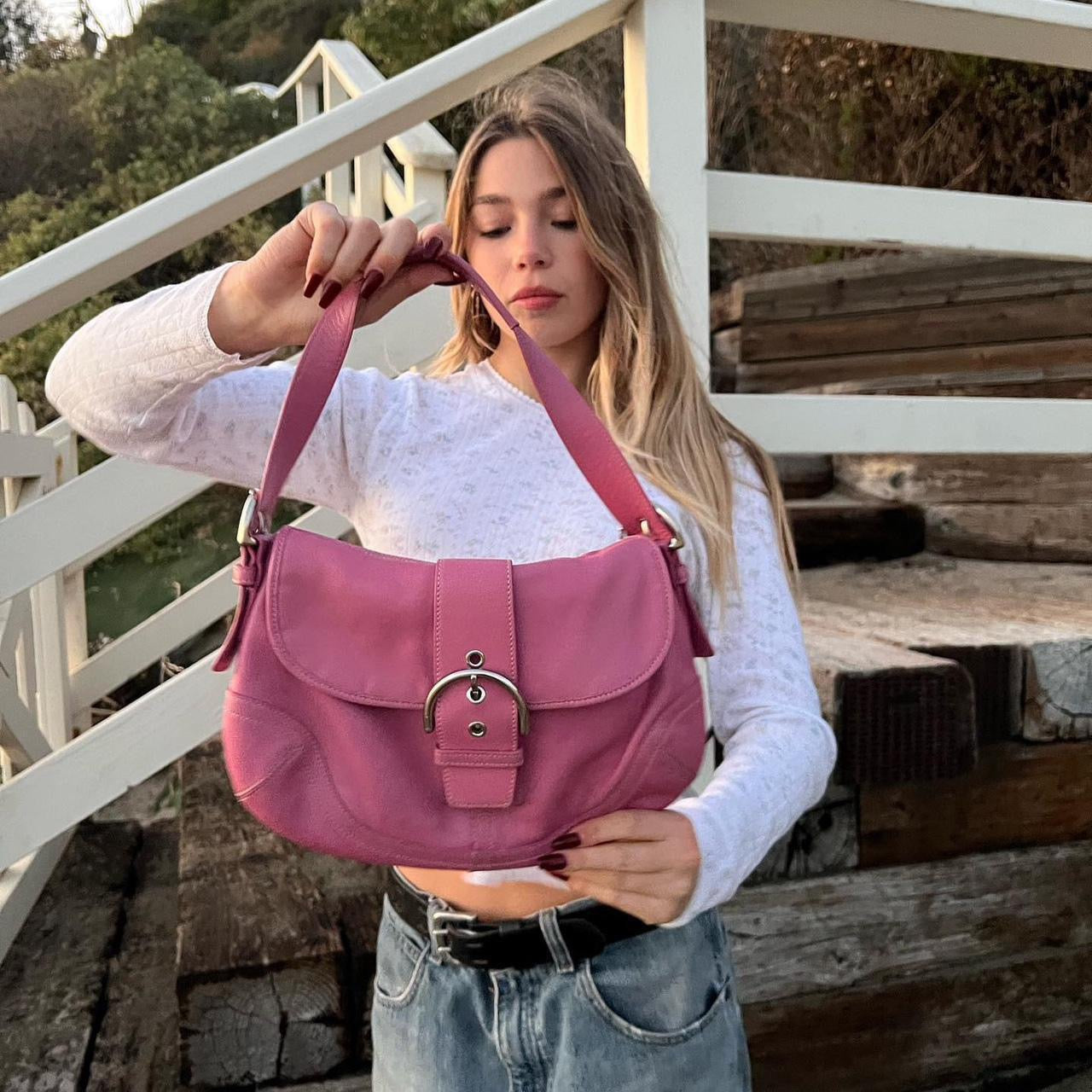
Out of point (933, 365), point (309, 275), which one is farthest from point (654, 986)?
point (933, 365)

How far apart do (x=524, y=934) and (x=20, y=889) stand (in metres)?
1.32

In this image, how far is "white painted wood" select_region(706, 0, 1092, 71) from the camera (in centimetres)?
142

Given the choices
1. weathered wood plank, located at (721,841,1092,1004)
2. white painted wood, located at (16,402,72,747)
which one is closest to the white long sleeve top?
weathered wood plank, located at (721,841,1092,1004)

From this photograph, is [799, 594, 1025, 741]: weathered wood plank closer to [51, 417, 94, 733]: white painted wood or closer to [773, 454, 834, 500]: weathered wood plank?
[773, 454, 834, 500]: weathered wood plank

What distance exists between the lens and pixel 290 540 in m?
0.77

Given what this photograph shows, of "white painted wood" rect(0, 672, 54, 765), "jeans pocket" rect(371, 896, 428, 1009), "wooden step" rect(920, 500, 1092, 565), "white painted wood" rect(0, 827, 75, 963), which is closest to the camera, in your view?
"jeans pocket" rect(371, 896, 428, 1009)

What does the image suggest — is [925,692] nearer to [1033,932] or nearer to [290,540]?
[1033,932]

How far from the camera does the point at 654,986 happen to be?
935 mm

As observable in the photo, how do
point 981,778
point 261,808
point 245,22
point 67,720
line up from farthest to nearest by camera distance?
point 245,22
point 67,720
point 981,778
point 261,808

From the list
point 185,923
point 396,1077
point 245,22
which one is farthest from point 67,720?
point 245,22

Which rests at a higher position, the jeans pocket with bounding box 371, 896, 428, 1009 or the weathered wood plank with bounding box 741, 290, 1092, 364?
the weathered wood plank with bounding box 741, 290, 1092, 364

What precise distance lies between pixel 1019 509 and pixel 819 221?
5.17ft

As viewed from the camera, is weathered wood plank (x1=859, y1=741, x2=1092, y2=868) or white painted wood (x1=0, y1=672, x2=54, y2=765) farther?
white painted wood (x1=0, y1=672, x2=54, y2=765)

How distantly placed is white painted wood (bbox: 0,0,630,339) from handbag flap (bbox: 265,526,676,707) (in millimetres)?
580
